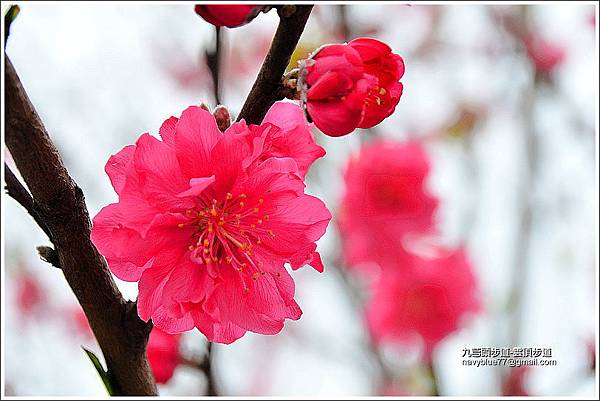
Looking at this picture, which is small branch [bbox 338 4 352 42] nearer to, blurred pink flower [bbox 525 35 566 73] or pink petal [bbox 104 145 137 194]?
blurred pink flower [bbox 525 35 566 73]

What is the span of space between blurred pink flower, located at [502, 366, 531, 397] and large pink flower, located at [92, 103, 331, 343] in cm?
86

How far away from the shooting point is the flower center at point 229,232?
0.51 metres

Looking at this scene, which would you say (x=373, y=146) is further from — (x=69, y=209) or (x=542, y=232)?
(x=69, y=209)

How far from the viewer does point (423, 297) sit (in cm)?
126

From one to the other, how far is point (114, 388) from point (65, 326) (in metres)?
1.39

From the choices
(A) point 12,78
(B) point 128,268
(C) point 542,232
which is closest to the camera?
(A) point 12,78

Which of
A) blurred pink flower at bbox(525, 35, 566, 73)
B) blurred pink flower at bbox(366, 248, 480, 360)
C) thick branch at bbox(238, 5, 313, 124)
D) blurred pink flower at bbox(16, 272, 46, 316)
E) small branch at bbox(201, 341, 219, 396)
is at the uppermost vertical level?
blurred pink flower at bbox(525, 35, 566, 73)

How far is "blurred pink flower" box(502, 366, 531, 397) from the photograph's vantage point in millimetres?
1226

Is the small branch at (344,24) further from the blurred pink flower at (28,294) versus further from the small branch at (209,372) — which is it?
the blurred pink flower at (28,294)

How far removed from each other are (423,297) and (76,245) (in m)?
0.90

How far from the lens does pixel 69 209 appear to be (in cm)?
44

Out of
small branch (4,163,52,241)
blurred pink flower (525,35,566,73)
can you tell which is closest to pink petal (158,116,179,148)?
small branch (4,163,52,241)

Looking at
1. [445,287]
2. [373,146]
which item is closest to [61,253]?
[373,146]

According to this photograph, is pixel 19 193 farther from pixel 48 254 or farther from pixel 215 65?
pixel 215 65
